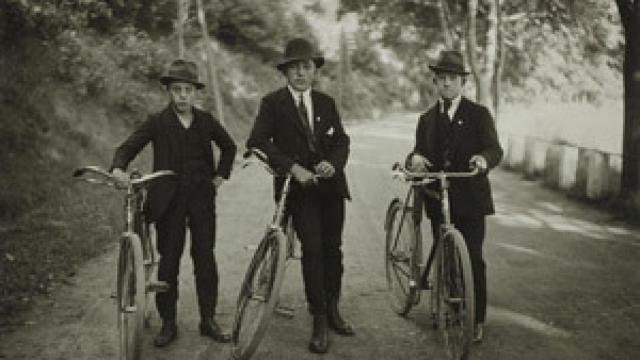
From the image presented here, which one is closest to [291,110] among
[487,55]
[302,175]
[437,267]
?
[302,175]

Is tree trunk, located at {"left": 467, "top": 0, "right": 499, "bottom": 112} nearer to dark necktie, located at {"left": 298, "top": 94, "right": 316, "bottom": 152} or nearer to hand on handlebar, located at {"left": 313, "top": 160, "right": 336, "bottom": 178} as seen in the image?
dark necktie, located at {"left": 298, "top": 94, "right": 316, "bottom": 152}

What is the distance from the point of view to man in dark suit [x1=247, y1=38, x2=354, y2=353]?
5.34m

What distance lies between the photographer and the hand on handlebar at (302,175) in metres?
5.09

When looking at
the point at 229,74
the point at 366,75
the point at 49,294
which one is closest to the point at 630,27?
the point at 49,294

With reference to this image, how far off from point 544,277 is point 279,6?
2703 cm

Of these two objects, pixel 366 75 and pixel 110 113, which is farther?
pixel 366 75

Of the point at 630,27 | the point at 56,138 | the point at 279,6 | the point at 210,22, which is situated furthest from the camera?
the point at 279,6

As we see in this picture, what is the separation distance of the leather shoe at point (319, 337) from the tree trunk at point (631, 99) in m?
6.78

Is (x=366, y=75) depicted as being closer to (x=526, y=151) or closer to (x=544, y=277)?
(x=526, y=151)

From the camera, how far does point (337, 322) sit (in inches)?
227

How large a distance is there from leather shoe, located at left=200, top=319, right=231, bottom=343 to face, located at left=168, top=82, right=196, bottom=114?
5.10 ft

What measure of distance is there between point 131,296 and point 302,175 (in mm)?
1340

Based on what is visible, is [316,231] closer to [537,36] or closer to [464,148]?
[464,148]

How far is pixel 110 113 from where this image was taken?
57.5ft
